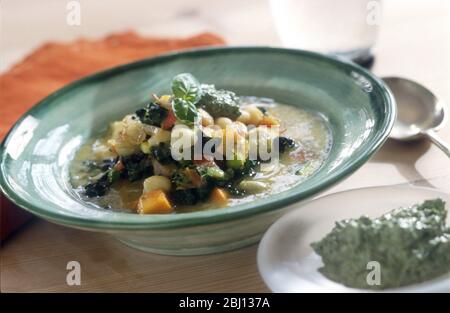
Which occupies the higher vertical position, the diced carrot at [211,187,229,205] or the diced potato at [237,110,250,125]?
the diced potato at [237,110,250,125]

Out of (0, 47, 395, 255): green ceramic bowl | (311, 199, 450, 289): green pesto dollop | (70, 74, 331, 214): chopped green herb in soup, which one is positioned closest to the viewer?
(311, 199, 450, 289): green pesto dollop

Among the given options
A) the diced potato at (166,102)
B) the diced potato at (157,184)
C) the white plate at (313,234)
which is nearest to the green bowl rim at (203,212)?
the white plate at (313,234)

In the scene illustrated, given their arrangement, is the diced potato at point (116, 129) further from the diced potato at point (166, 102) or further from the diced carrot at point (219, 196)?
the diced carrot at point (219, 196)

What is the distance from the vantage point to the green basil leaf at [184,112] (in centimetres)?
195

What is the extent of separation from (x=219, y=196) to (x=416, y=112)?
906 millimetres

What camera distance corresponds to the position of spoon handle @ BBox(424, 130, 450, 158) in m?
2.12

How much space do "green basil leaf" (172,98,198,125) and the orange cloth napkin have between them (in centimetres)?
104

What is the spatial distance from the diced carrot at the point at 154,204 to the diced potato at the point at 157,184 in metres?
0.04

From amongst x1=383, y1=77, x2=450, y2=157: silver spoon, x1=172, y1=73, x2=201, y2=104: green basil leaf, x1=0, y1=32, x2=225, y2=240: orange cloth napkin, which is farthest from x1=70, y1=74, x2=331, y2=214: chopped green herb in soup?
x1=0, y1=32, x2=225, y2=240: orange cloth napkin

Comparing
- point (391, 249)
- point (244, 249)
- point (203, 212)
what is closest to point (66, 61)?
point (244, 249)

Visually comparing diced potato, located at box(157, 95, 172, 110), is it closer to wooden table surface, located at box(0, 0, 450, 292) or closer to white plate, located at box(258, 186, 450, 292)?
wooden table surface, located at box(0, 0, 450, 292)

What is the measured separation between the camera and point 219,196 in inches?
73.6
